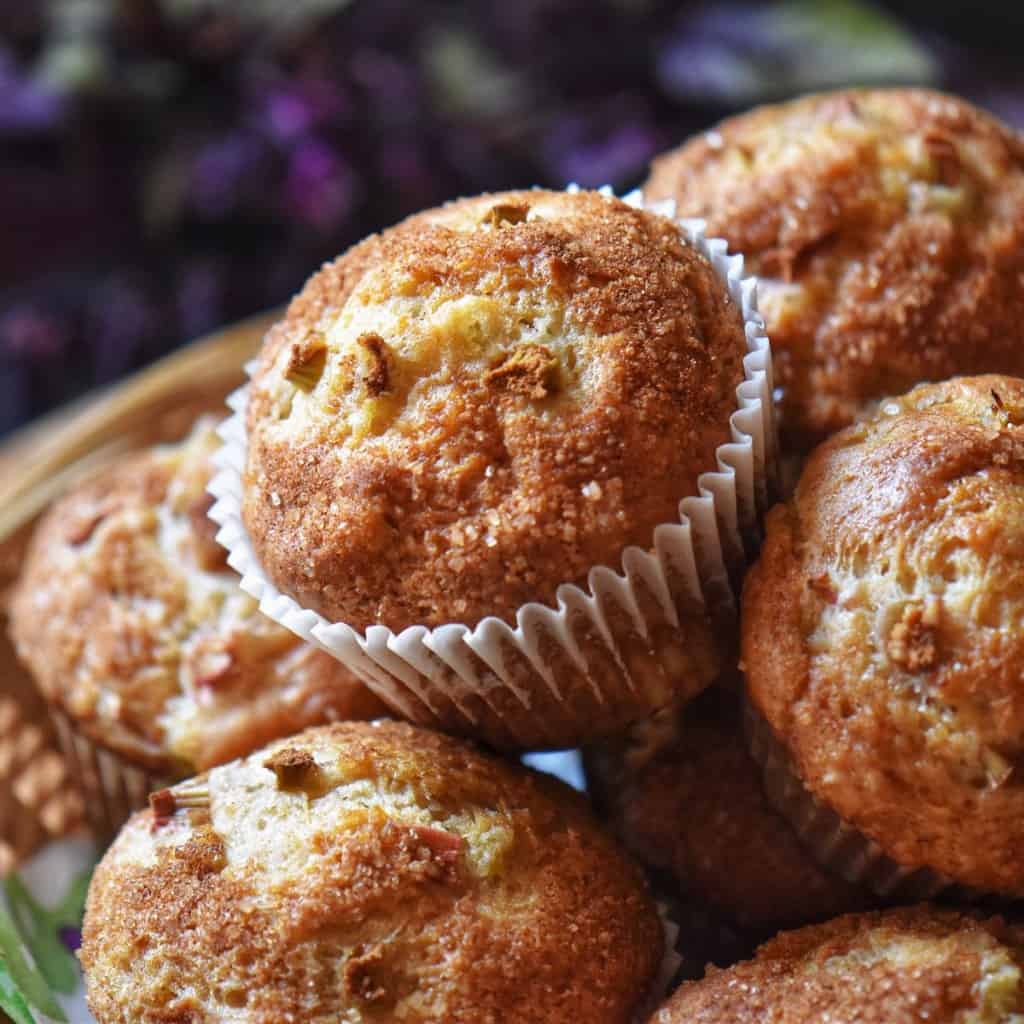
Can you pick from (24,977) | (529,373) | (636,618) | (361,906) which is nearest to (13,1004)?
(24,977)

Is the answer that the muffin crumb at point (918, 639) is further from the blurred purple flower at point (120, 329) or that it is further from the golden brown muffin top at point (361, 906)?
the blurred purple flower at point (120, 329)

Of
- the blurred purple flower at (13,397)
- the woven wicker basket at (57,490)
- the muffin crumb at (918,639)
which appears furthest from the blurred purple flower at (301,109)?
the muffin crumb at (918,639)

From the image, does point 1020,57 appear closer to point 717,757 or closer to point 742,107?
point 742,107

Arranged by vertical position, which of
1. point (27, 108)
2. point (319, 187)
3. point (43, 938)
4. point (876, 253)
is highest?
point (27, 108)

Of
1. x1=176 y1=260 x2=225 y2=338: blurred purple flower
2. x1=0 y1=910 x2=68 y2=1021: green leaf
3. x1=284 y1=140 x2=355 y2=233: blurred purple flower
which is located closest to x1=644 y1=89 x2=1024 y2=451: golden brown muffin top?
x1=0 y1=910 x2=68 y2=1021: green leaf

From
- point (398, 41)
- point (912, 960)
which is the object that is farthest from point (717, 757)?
point (398, 41)

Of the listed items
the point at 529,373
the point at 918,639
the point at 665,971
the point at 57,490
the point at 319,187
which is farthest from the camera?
the point at 319,187

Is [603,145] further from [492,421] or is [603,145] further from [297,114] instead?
[492,421]

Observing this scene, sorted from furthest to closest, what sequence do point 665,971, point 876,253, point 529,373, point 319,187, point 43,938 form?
point 319,187 < point 43,938 < point 876,253 < point 665,971 < point 529,373
